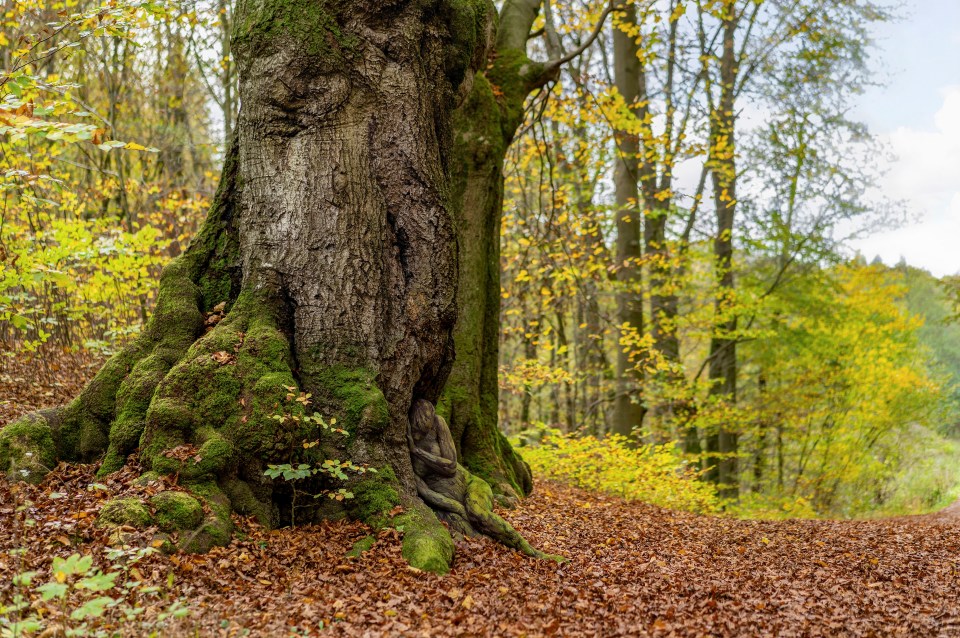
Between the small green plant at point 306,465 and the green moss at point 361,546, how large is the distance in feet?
1.00

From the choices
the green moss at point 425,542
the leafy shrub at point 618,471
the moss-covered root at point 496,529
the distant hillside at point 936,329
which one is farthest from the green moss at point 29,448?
the distant hillside at point 936,329

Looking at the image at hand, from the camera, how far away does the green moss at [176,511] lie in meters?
4.03

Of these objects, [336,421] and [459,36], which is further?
[459,36]

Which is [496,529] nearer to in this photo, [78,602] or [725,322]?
[78,602]

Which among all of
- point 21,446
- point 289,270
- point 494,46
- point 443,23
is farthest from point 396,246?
point 494,46

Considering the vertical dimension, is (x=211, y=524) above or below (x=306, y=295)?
below

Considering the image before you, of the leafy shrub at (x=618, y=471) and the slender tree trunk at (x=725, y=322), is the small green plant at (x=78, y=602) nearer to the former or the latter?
the leafy shrub at (x=618, y=471)

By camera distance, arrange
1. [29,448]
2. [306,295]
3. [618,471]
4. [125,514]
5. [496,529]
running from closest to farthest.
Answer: [125,514], [29,448], [306,295], [496,529], [618,471]

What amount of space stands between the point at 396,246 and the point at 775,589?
142 inches

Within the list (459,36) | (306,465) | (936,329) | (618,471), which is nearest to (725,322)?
(618,471)

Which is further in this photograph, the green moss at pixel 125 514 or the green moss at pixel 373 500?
the green moss at pixel 373 500

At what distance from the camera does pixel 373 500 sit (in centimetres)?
475

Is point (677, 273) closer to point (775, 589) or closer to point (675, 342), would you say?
point (675, 342)

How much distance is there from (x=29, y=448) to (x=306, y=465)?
6.37 feet
